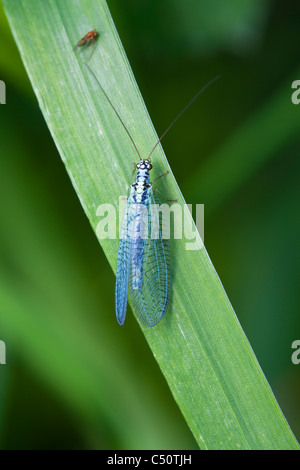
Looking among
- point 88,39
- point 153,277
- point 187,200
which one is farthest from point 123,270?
point 88,39

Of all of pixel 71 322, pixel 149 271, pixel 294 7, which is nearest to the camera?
pixel 149 271

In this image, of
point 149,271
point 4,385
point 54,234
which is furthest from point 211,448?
point 54,234

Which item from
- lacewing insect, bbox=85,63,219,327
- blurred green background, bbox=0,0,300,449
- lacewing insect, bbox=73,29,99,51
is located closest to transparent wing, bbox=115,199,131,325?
lacewing insect, bbox=85,63,219,327

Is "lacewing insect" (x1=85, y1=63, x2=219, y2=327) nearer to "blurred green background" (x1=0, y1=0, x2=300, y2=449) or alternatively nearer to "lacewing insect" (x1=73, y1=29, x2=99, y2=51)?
"lacewing insect" (x1=73, y1=29, x2=99, y2=51)

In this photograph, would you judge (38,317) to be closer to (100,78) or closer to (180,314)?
(180,314)

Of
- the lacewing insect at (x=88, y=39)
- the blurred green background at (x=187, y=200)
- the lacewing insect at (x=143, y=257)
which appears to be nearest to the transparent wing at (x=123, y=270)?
the lacewing insect at (x=143, y=257)

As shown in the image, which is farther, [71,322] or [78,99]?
[71,322]
